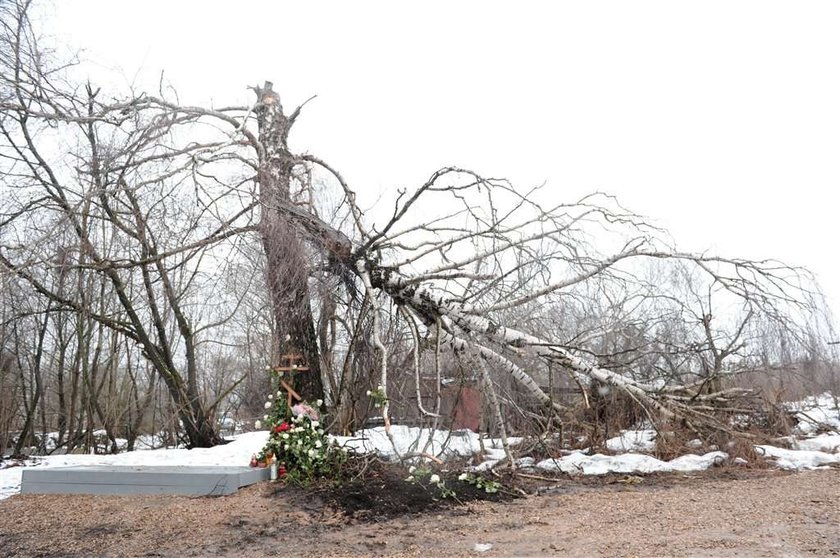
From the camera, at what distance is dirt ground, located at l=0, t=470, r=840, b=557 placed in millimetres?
4195

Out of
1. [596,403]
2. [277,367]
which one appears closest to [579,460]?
[596,403]

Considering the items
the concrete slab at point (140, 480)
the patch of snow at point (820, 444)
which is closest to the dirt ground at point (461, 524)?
the concrete slab at point (140, 480)

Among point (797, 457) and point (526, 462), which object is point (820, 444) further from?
point (526, 462)

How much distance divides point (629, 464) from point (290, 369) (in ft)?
13.8

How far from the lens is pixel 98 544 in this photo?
479 cm

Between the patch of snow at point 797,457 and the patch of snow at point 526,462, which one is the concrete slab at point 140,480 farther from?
the patch of snow at point 797,457

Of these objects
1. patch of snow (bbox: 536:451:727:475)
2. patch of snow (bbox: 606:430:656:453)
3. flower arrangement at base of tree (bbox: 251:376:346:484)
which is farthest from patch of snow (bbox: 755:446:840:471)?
flower arrangement at base of tree (bbox: 251:376:346:484)

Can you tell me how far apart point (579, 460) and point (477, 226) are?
3.23 meters

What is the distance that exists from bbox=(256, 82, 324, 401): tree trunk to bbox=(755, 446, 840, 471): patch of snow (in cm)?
559

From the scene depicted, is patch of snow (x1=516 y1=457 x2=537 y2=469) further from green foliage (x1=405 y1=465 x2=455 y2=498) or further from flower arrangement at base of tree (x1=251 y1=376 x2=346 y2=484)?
flower arrangement at base of tree (x1=251 y1=376 x2=346 y2=484)

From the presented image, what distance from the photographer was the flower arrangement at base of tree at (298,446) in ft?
22.1

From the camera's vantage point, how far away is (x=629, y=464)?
309 inches

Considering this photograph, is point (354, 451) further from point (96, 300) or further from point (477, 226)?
point (96, 300)

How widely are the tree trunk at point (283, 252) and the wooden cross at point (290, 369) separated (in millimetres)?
223
